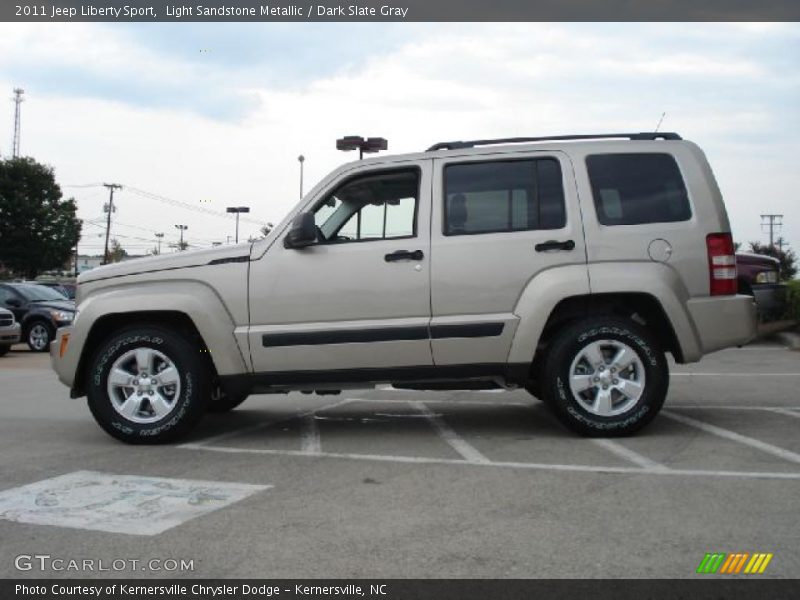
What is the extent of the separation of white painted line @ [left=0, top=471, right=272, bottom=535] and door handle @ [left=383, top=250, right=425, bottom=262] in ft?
6.24

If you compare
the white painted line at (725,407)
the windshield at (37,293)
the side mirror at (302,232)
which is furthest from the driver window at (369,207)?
the windshield at (37,293)

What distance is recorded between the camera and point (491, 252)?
5.77 meters

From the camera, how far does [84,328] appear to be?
6.04 meters

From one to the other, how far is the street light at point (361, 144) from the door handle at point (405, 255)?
1396 centimetres

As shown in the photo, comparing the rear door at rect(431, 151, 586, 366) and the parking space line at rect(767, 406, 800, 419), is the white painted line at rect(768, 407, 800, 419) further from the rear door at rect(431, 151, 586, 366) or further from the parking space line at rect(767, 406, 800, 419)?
the rear door at rect(431, 151, 586, 366)

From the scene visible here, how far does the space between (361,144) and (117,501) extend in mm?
16265

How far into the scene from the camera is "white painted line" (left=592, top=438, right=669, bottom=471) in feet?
16.4

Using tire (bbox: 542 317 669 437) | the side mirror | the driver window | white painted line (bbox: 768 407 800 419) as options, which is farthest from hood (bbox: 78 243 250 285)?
white painted line (bbox: 768 407 800 419)

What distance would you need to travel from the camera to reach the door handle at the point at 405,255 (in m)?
5.79

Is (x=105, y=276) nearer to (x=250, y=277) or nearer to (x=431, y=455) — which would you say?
(x=250, y=277)

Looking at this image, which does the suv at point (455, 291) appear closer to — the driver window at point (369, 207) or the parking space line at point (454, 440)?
the driver window at point (369, 207)

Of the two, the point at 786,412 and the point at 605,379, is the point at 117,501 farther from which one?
the point at 786,412

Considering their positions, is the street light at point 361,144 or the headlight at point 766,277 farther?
the street light at point 361,144
